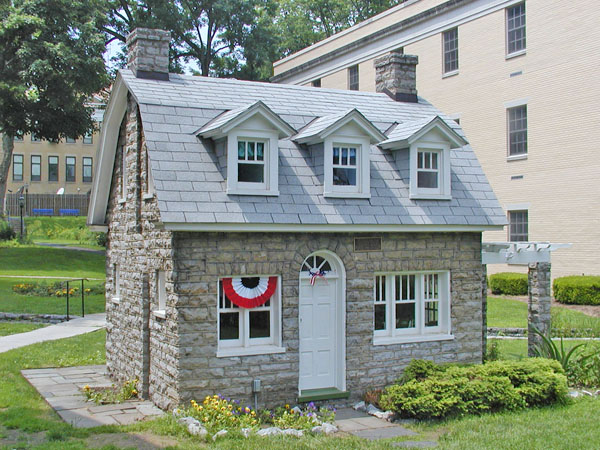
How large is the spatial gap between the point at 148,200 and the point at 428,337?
19.7ft

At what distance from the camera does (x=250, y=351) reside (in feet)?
39.3

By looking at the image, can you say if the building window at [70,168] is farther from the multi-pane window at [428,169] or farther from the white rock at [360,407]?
the white rock at [360,407]

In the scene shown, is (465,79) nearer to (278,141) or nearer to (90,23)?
(90,23)

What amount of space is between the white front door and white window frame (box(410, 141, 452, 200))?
8.11 ft

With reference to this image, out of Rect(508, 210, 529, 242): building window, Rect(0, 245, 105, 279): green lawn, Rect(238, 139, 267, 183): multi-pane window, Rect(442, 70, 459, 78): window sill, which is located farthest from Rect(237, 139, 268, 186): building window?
Rect(442, 70, 459, 78): window sill

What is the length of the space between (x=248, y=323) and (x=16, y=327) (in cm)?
1107

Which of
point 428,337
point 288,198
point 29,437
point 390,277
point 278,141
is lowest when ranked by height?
point 29,437

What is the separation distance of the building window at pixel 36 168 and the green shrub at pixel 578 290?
45.2m

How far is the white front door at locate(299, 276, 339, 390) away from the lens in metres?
12.7

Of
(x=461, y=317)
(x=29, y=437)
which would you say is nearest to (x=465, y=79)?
(x=461, y=317)

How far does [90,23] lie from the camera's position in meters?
A: 30.5

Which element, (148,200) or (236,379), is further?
(148,200)

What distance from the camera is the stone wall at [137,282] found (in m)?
12.1

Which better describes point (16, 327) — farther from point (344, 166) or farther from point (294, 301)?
point (344, 166)
